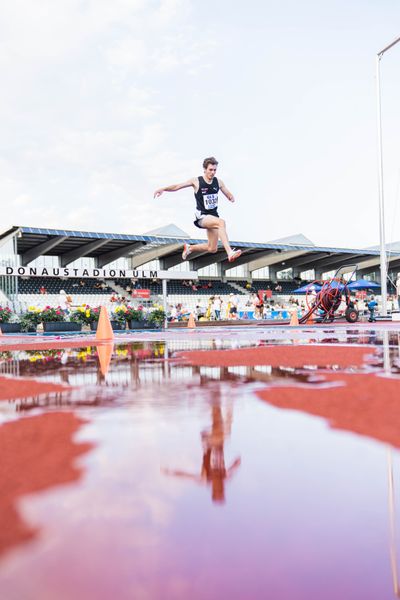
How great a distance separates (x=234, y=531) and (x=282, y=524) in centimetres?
9

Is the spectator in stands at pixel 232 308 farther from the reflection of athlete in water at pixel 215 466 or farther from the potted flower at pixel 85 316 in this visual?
the reflection of athlete in water at pixel 215 466

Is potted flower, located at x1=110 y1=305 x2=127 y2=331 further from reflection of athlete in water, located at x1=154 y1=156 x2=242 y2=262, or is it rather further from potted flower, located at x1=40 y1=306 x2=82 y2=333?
reflection of athlete in water, located at x1=154 y1=156 x2=242 y2=262

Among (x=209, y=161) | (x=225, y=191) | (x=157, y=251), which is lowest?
(x=225, y=191)

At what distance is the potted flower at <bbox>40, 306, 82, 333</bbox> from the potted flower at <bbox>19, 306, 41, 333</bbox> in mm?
172

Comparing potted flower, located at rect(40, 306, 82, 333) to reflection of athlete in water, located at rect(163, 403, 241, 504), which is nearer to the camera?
reflection of athlete in water, located at rect(163, 403, 241, 504)

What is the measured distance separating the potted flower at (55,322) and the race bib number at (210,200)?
1094cm

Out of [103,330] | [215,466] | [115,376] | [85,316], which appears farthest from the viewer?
[85,316]

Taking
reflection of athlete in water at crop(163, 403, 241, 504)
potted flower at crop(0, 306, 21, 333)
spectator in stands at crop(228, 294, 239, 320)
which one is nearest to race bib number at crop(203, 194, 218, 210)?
reflection of athlete in water at crop(163, 403, 241, 504)

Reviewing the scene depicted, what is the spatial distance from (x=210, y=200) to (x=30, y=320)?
11633 millimetres

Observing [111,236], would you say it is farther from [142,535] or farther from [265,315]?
[142,535]

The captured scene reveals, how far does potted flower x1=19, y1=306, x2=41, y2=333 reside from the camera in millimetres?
17969

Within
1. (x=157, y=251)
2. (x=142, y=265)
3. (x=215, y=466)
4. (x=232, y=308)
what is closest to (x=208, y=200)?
(x=215, y=466)

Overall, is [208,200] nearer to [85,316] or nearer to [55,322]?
[55,322]

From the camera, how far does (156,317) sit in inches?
764
